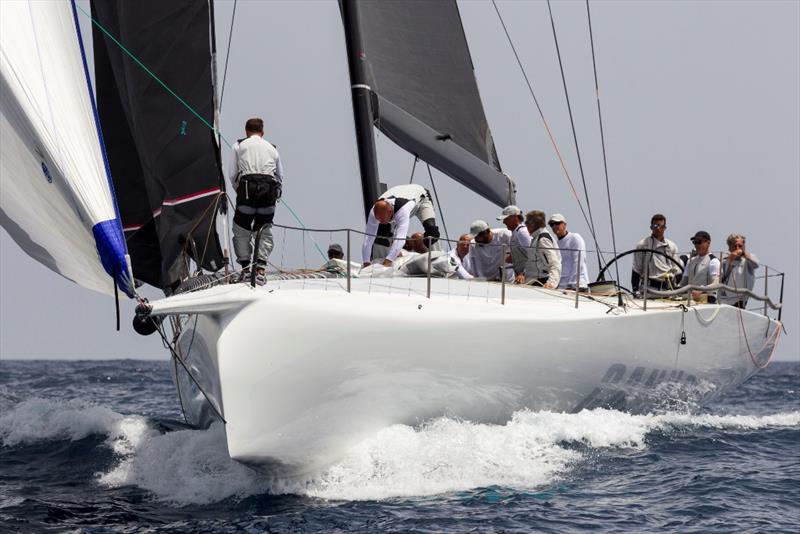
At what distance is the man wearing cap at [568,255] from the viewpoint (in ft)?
30.7

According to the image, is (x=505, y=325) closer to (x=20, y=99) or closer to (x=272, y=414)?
(x=272, y=414)

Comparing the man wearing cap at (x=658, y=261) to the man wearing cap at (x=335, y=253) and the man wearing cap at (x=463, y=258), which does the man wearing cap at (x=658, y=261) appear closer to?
the man wearing cap at (x=463, y=258)

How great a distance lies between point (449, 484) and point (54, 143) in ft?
10.8

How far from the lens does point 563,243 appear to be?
374 inches

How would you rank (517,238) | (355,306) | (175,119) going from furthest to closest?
1. (517,238)
2. (175,119)
3. (355,306)

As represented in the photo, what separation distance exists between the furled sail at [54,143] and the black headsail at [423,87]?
391 centimetres

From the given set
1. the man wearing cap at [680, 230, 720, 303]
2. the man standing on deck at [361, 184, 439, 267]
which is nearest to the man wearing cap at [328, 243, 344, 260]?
the man standing on deck at [361, 184, 439, 267]

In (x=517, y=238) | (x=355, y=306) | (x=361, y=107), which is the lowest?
(x=355, y=306)

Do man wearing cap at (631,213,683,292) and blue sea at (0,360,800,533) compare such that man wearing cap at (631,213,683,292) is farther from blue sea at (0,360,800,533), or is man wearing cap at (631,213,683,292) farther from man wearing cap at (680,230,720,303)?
blue sea at (0,360,800,533)

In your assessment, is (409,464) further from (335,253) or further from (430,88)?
(430,88)

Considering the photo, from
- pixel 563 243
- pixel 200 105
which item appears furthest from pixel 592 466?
pixel 200 105

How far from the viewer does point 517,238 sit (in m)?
9.48

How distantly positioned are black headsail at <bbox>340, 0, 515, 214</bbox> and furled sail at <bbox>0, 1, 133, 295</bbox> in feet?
12.8

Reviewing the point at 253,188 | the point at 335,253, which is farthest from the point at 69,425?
the point at 253,188
